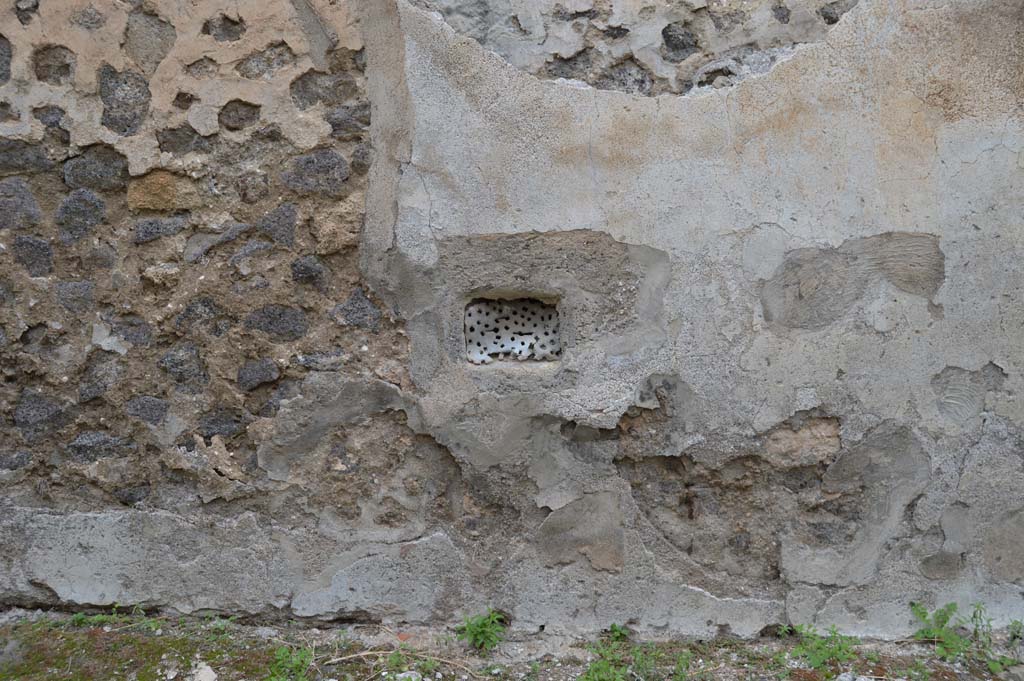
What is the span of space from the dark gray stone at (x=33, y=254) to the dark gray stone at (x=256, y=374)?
1.96 ft

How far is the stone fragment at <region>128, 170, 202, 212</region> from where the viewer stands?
216 centimetres

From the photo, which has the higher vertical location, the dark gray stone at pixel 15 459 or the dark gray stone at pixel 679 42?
the dark gray stone at pixel 679 42

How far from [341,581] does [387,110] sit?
1.30m

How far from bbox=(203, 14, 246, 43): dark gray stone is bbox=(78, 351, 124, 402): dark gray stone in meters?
0.91

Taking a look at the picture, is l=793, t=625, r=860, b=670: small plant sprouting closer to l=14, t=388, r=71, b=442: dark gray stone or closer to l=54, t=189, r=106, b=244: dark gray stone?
l=14, t=388, r=71, b=442: dark gray stone

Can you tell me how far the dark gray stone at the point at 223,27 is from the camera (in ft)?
6.97

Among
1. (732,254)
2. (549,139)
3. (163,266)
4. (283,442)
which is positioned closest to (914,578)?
(732,254)

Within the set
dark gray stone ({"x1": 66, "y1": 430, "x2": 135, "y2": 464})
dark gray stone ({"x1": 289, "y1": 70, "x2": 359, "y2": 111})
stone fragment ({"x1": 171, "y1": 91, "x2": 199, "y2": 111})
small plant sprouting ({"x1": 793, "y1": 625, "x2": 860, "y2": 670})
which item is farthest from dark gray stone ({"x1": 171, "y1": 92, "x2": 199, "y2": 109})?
small plant sprouting ({"x1": 793, "y1": 625, "x2": 860, "y2": 670})

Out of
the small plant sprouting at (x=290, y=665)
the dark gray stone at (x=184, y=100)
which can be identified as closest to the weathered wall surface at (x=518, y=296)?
the dark gray stone at (x=184, y=100)

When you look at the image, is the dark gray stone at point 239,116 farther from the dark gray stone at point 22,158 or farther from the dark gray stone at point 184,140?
the dark gray stone at point 22,158

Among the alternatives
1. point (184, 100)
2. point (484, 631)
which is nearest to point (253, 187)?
point (184, 100)

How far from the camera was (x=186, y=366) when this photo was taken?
2.21 meters

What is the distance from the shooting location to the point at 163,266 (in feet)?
7.14

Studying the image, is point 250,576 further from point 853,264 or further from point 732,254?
point 853,264
